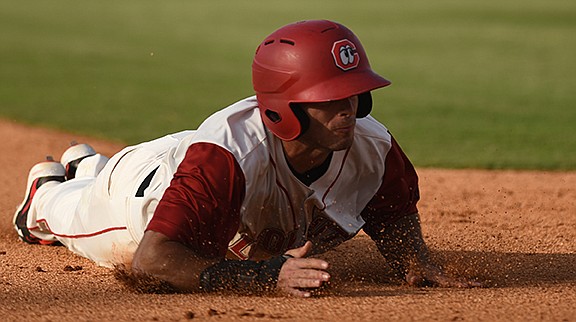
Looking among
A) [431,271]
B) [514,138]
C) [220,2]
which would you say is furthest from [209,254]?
[220,2]

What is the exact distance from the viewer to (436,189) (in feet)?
22.9

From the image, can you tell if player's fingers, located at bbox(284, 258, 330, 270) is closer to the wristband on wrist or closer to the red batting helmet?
the wristband on wrist

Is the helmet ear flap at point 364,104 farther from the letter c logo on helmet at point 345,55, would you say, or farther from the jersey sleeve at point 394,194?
the jersey sleeve at point 394,194

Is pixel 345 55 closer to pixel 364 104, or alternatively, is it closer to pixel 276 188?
pixel 364 104

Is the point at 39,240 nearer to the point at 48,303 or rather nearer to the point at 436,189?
the point at 48,303

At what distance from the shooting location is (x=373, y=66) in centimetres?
1570

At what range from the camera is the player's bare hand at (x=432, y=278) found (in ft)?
12.9

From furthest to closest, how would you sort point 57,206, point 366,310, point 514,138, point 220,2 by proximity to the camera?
point 220,2
point 514,138
point 57,206
point 366,310

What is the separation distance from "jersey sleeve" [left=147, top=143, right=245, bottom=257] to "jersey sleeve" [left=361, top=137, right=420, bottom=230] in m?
0.82

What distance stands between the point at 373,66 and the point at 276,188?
479 inches

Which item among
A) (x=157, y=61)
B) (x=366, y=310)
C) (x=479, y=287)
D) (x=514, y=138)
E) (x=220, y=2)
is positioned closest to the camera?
(x=366, y=310)

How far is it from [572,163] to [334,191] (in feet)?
15.9

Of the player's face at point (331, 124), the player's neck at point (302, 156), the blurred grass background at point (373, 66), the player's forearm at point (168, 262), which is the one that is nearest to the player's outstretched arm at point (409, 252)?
the player's neck at point (302, 156)

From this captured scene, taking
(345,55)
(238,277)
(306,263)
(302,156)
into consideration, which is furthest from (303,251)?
(345,55)
